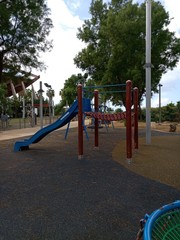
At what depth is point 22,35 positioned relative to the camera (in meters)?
20.7

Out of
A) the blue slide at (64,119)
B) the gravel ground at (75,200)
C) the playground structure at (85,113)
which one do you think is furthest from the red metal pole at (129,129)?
the blue slide at (64,119)

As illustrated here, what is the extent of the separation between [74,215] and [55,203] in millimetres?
555

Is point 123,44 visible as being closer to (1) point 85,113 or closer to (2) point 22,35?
(2) point 22,35

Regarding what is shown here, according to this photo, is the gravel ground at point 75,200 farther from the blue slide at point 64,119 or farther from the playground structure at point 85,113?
the blue slide at point 64,119

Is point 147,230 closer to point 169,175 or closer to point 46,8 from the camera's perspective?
point 169,175

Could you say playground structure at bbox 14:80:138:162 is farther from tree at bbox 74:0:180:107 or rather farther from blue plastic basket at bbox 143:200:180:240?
tree at bbox 74:0:180:107

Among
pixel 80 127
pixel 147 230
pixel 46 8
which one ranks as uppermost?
pixel 46 8

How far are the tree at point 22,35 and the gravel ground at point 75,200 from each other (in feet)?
53.1

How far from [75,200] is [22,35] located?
19247mm

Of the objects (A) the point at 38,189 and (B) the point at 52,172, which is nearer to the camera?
(A) the point at 38,189

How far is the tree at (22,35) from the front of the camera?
64.4ft

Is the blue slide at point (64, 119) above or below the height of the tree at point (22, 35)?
below

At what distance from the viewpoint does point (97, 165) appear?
21.2 feet

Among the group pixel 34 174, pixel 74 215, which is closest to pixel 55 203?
pixel 74 215
